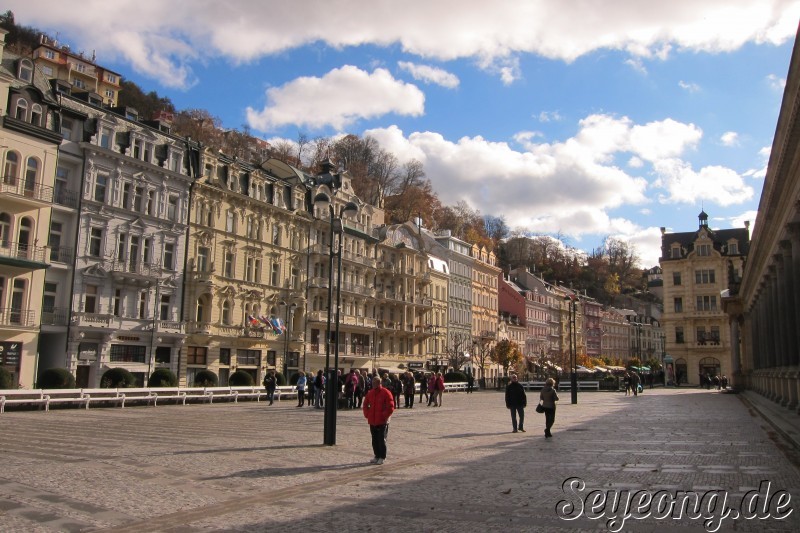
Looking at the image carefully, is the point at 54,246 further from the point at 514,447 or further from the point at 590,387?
the point at 590,387

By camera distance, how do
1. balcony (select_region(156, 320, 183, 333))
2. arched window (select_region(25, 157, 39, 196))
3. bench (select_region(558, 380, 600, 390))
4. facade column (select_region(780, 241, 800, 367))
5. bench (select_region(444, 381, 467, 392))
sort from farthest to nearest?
bench (select_region(558, 380, 600, 390)), bench (select_region(444, 381, 467, 392)), balcony (select_region(156, 320, 183, 333)), arched window (select_region(25, 157, 39, 196)), facade column (select_region(780, 241, 800, 367))

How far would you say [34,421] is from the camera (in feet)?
73.4

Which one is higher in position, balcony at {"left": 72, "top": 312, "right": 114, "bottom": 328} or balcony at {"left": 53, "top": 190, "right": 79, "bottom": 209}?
balcony at {"left": 53, "top": 190, "right": 79, "bottom": 209}

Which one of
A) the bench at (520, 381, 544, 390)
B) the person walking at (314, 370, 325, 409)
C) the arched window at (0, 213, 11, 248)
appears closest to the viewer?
the person walking at (314, 370, 325, 409)

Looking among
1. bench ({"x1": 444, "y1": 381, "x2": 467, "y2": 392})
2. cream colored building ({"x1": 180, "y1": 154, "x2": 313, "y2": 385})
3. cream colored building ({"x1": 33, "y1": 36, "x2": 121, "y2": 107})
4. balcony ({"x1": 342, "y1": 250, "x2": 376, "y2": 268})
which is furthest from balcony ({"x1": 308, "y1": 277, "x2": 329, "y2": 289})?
cream colored building ({"x1": 33, "y1": 36, "x2": 121, "y2": 107})

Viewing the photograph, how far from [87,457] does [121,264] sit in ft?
105

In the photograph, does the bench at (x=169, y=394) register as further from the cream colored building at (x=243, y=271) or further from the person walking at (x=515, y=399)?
the person walking at (x=515, y=399)

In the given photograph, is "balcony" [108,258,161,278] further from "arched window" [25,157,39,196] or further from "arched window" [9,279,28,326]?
"arched window" [25,157,39,196]

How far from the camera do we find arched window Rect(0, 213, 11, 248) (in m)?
36.3

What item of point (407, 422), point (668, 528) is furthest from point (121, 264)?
point (668, 528)

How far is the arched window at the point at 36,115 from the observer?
124 ft

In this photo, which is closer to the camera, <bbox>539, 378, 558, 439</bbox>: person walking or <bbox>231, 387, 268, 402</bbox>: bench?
<bbox>539, 378, 558, 439</bbox>: person walking

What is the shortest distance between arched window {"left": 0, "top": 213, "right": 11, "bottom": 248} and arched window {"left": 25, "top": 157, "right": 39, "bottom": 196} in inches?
64.6

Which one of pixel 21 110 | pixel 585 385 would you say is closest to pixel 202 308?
pixel 21 110
